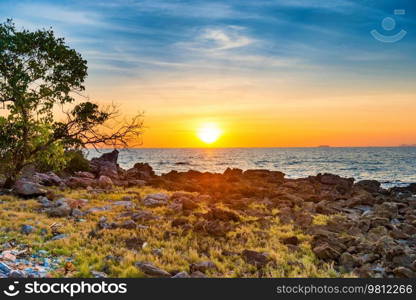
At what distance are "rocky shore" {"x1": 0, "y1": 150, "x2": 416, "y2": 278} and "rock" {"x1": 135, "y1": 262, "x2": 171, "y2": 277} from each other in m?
0.03

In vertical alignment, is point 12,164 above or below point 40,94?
below

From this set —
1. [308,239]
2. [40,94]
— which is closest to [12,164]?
[40,94]

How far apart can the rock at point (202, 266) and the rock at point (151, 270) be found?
0.94 meters

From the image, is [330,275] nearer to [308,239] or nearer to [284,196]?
[308,239]

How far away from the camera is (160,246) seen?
45.0 ft

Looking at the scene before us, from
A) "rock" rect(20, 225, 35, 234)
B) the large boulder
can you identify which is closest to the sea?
the large boulder

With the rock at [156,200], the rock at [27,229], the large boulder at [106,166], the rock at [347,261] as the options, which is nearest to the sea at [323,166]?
the large boulder at [106,166]

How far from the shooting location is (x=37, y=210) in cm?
1855

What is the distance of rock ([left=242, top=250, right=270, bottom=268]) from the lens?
11.9 m

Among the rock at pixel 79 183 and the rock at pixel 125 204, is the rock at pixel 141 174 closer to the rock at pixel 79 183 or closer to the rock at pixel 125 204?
the rock at pixel 79 183

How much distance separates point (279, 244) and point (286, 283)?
563cm

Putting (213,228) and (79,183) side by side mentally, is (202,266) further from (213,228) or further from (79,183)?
(79,183)

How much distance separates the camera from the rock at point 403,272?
36.0 ft

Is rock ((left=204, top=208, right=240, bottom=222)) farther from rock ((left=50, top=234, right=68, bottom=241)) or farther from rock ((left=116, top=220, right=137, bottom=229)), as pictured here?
rock ((left=50, top=234, right=68, bottom=241))
